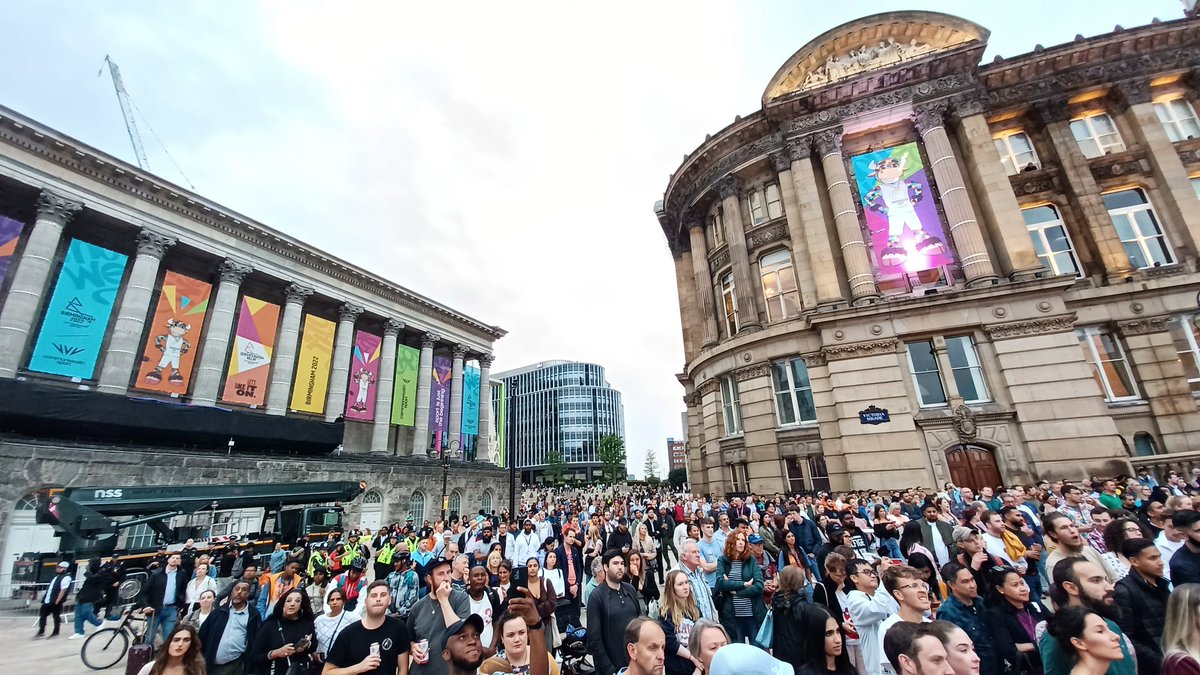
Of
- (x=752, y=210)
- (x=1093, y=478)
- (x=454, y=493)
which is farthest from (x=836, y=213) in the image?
(x=454, y=493)

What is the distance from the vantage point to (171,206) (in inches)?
1089

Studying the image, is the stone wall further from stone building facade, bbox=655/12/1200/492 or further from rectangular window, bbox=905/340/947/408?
rectangular window, bbox=905/340/947/408

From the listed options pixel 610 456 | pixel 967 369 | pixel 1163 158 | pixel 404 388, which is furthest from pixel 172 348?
pixel 610 456

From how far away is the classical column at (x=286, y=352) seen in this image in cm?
3028

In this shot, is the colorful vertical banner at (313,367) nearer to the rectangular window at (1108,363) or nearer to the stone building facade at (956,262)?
the stone building facade at (956,262)

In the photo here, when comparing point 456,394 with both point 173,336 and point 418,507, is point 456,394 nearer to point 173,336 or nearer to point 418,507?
point 418,507

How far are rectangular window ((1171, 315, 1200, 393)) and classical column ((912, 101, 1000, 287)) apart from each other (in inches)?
271

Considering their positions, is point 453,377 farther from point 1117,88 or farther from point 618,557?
point 1117,88

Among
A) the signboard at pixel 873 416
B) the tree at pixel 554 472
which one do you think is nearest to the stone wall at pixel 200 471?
the signboard at pixel 873 416

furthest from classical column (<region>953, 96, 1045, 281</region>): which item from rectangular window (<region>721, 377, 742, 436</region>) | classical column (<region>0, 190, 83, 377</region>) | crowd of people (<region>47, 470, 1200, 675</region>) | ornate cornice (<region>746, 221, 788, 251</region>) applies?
classical column (<region>0, 190, 83, 377</region>)

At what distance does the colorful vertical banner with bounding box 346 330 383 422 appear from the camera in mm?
34500

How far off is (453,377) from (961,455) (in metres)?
39.1

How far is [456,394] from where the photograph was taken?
44781 mm

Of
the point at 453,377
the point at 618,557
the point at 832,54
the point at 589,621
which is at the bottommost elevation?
the point at 589,621
